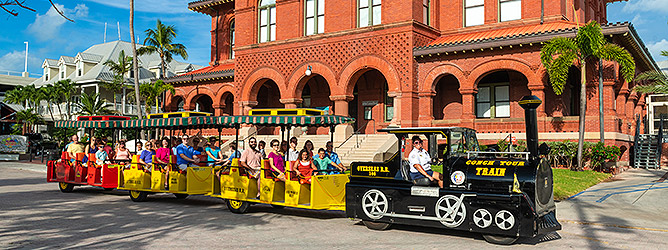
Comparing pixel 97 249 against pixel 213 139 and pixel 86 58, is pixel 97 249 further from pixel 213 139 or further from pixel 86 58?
pixel 86 58

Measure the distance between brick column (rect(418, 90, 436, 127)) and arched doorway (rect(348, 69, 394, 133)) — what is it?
3029 millimetres

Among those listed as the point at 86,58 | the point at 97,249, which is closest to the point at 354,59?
the point at 97,249

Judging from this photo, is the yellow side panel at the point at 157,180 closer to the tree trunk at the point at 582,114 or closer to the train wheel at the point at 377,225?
the train wheel at the point at 377,225

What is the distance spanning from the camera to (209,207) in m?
12.8

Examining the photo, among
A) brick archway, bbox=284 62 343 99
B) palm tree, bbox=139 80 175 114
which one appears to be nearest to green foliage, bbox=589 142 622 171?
brick archway, bbox=284 62 343 99

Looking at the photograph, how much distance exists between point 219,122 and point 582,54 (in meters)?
14.3

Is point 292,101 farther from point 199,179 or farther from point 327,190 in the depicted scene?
point 327,190

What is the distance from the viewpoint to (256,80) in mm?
29734

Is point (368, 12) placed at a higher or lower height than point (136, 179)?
higher

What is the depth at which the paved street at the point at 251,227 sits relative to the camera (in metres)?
8.18

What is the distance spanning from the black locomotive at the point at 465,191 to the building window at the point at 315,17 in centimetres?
1902

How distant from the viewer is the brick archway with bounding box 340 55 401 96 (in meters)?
24.7

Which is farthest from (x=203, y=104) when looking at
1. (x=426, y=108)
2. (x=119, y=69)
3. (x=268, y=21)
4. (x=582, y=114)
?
(x=582, y=114)

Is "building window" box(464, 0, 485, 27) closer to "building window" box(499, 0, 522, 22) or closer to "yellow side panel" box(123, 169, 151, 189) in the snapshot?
"building window" box(499, 0, 522, 22)
